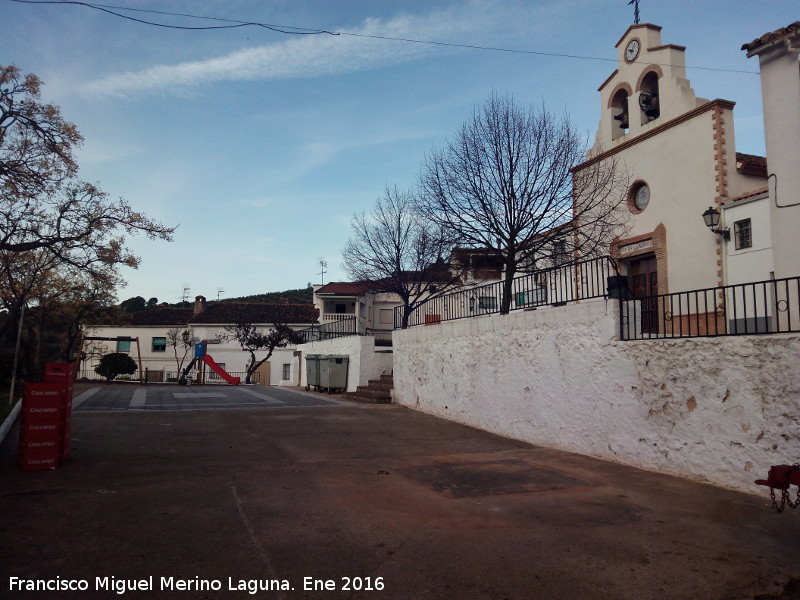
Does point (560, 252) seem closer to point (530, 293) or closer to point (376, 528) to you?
point (530, 293)

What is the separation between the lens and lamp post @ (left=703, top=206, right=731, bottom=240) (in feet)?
49.8

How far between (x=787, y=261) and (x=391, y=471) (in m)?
7.89

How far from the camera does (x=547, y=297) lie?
11078 millimetres

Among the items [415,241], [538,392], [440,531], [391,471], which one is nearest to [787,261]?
[538,392]

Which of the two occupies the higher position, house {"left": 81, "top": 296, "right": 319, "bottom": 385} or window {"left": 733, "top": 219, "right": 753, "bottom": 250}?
window {"left": 733, "top": 219, "right": 753, "bottom": 250}

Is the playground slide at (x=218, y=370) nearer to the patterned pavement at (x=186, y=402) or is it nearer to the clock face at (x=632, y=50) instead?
the patterned pavement at (x=186, y=402)

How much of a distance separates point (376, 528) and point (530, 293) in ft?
23.2

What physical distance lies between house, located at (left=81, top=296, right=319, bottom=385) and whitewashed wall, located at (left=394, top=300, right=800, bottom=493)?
3371 centimetres

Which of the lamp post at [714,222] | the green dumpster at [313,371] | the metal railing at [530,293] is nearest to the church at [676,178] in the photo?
the lamp post at [714,222]

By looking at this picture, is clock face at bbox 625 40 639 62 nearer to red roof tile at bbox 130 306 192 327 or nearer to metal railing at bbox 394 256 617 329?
metal railing at bbox 394 256 617 329

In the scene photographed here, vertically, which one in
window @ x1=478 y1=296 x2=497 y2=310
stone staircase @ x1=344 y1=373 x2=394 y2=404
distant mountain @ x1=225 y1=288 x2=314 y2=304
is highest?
distant mountain @ x1=225 y1=288 x2=314 y2=304

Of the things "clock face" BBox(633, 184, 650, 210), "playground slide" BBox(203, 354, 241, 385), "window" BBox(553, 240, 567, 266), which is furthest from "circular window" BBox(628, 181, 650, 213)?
"playground slide" BBox(203, 354, 241, 385)

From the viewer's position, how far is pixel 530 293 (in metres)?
11.2

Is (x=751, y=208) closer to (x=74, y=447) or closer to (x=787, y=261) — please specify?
(x=787, y=261)
